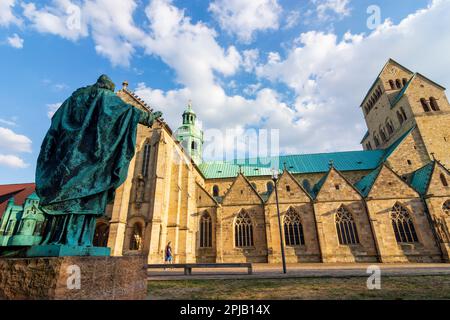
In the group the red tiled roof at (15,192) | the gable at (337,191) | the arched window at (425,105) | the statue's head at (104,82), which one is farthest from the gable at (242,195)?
the red tiled roof at (15,192)

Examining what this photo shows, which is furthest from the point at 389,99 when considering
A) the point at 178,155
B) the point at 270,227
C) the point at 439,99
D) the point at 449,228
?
the point at 178,155

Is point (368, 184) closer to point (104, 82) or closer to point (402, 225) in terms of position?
point (402, 225)

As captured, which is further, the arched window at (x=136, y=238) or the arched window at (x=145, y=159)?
the arched window at (x=145, y=159)

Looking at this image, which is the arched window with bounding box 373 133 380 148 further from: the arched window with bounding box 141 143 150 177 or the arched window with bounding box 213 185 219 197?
the arched window with bounding box 141 143 150 177

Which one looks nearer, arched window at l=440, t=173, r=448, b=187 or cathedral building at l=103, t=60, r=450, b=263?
cathedral building at l=103, t=60, r=450, b=263

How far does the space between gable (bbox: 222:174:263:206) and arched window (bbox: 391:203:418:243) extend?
44.4 feet

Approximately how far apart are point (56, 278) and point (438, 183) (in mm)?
30049

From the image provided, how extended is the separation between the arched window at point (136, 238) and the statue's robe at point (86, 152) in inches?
674

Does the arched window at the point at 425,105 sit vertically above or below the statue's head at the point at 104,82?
above

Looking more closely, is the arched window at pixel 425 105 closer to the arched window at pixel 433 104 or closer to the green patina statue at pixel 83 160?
the arched window at pixel 433 104

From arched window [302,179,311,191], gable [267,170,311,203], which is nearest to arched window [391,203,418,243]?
gable [267,170,311,203]

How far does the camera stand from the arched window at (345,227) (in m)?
21.4

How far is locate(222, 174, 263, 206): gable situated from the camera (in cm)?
2450
